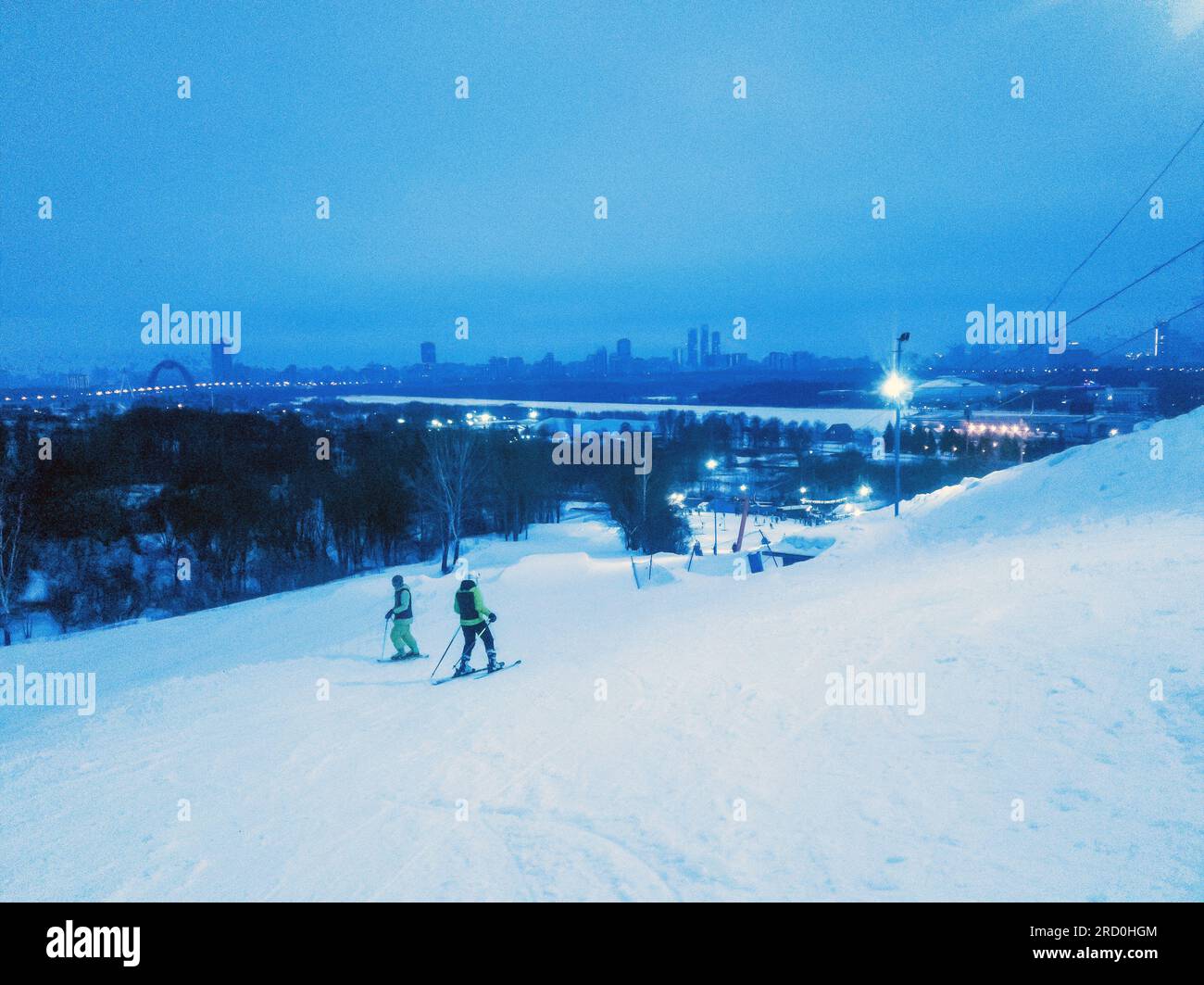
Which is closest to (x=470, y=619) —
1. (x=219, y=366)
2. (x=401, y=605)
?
(x=401, y=605)

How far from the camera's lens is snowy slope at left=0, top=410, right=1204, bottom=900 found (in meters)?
4.20

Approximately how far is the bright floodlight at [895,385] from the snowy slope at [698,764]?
11469 millimetres

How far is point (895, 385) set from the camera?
901 inches

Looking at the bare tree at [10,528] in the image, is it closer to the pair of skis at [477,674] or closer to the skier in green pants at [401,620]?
the skier in green pants at [401,620]

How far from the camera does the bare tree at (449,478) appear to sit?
3800cm

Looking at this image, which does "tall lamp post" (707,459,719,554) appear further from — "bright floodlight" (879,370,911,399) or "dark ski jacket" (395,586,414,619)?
"dark ski jacket" (395,586,414,619)

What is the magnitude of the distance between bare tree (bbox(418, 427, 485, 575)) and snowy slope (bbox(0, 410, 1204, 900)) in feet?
85.8

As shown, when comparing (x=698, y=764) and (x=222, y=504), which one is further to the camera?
(x=222, y=504)

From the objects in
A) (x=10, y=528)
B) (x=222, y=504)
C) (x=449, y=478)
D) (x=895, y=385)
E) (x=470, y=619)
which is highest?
(x=895, y=385)

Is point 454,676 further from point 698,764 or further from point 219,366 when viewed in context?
point 219,366

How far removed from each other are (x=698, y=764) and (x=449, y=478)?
34.8 m

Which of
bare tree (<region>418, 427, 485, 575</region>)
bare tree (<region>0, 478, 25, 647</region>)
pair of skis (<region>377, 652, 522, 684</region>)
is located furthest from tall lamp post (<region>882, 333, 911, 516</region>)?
bare tree (<region>0, 478, 25, 647</region>)
